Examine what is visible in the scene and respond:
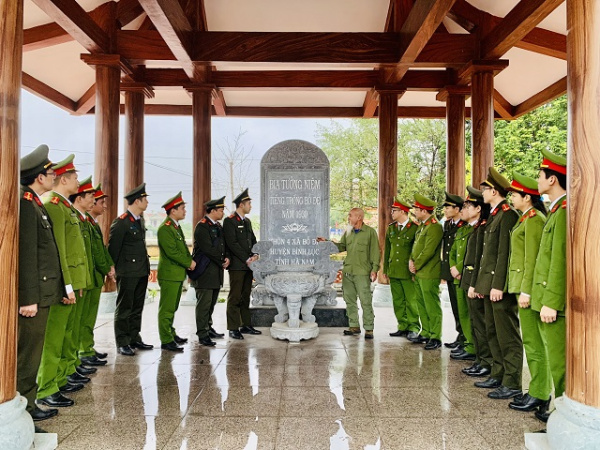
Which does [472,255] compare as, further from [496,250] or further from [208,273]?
[208,273]

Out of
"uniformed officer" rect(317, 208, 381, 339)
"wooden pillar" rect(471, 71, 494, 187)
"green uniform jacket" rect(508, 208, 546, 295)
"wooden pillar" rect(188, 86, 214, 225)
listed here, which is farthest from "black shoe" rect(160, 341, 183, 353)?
"wooden pillar" rect(471, 71, 494, 187)

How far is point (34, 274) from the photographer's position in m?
2.77

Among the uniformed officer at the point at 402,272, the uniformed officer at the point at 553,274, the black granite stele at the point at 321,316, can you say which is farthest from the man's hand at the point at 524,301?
the black granite stele at the point at 321,316

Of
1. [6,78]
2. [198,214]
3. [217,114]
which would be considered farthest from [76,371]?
[217,114]

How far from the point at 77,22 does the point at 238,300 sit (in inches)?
152

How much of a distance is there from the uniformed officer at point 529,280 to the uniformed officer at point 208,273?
10.2 ft

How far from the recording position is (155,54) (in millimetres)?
6734

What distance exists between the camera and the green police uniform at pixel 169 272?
15.6 ft

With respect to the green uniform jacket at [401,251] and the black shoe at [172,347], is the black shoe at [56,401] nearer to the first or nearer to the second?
the black shoe at [172,347]

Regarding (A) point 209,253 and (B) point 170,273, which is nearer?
(B) point 170,273

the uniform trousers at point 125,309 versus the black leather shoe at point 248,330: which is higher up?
the uniform trousers at point 125,309

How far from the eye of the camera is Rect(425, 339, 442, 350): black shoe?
4859 millimetres

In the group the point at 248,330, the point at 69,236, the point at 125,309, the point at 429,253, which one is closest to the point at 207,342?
the point at 248,330

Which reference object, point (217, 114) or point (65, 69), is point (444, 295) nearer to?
point (217, 114)
